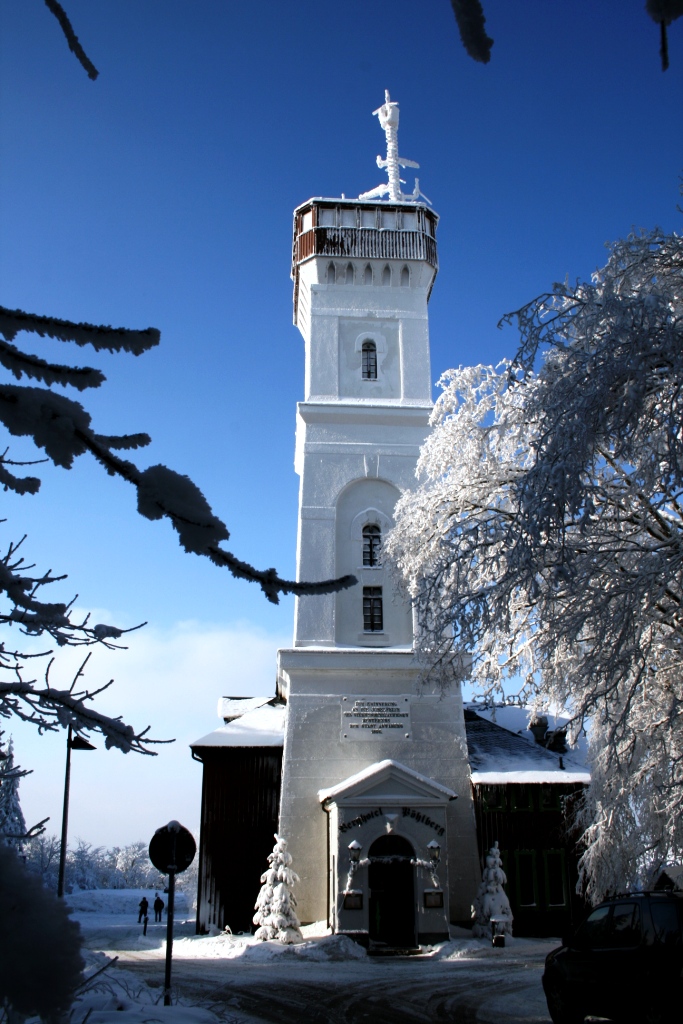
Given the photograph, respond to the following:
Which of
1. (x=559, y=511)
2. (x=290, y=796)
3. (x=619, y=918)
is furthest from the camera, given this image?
(x=290, y=796)

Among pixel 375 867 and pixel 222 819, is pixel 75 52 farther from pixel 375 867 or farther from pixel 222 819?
pixel 222 819

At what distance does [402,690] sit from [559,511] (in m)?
14.2

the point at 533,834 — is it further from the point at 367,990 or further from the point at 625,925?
the point at 625,925

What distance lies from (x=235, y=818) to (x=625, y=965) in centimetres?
1594

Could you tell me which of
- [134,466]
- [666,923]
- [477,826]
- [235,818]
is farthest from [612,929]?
[235,818]

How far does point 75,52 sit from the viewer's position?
2.06 meters

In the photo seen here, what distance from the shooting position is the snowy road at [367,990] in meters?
11.4

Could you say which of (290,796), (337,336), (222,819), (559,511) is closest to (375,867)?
(290,796)

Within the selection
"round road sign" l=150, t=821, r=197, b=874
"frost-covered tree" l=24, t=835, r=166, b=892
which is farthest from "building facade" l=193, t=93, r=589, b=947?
"frost-covered tree" l=24, t=835, r=166, b=892

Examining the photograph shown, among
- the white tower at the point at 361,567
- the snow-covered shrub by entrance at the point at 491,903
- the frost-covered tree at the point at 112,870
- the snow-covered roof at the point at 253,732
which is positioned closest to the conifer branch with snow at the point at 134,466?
the white tower at the point at 361,567

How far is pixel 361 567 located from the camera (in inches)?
1003

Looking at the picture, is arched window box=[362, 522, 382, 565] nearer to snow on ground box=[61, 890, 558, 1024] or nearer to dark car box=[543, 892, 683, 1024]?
snow on ground box=[61, 890, 558, 1024]

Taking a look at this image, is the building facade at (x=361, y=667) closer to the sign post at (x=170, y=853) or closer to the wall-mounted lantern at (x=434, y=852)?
the wall-mounted lantern at (x=434, y=852)

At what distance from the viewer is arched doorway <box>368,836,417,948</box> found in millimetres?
21109
